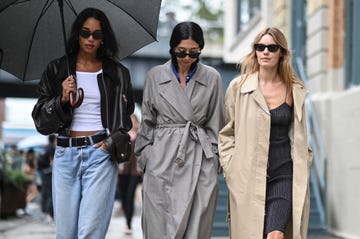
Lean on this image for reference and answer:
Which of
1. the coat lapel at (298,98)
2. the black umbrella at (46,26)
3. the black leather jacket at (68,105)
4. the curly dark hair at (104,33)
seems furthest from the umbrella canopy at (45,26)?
the coat lapel at (298,98)

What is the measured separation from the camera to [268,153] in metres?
4.96

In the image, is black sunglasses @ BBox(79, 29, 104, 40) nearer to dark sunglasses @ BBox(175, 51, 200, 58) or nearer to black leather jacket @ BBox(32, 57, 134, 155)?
black leather jacket @ BBox(32, 57, 134, 155)

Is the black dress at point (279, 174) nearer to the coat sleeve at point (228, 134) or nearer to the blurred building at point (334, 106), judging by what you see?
the coat sleeve at point (228, 134)

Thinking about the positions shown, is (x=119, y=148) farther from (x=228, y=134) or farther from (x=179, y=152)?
(x=228, y=134)

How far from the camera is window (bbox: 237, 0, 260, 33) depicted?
65.4 ft

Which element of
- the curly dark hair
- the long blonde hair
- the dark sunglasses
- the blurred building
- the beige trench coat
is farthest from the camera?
the blurred building

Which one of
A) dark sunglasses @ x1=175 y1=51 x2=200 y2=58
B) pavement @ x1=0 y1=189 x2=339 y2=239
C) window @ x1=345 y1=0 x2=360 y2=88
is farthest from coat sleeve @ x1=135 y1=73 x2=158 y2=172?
window @ x1=345 y1=0 x2=360 y2=88

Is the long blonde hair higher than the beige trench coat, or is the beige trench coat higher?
the long blonde hair

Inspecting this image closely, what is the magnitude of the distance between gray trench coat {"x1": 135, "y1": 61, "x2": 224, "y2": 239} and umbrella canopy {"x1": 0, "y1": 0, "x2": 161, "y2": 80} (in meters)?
0.44

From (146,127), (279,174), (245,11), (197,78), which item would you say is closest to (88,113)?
(146,127)

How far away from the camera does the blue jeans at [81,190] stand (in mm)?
4773

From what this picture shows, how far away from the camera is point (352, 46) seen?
1079 centimetres

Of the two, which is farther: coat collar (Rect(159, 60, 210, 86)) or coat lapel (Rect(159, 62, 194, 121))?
coat collar (Rect(159, 60, 210, 86))

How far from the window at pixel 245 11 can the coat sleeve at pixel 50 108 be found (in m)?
14.8
